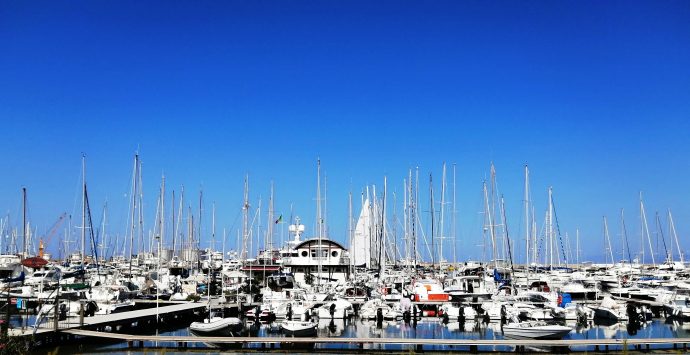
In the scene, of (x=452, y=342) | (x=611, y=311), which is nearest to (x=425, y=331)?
(x=452, y=342)

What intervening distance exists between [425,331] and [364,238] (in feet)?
146

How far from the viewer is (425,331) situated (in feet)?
129

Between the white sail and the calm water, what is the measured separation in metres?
35.7

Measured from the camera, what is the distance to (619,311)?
44.7 meters

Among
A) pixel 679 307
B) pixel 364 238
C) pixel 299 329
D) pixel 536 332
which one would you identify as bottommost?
pixel 536 332

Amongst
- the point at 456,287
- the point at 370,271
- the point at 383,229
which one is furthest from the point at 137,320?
the point at 370,271

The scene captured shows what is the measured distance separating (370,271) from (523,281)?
20.5 m

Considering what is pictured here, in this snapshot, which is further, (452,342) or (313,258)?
(313,258)

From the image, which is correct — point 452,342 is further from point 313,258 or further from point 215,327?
point 313,258

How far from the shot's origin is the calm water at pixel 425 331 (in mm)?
32750

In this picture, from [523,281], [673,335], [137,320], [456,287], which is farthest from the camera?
[523,281]

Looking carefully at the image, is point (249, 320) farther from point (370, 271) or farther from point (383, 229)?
point (370, 271)

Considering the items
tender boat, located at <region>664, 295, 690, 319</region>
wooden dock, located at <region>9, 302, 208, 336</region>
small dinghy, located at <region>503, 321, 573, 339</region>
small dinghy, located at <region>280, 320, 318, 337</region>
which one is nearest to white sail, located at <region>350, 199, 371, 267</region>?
wooden dock, located at <region>9, 302, 208, 336</region>

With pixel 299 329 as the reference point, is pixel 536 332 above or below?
below
